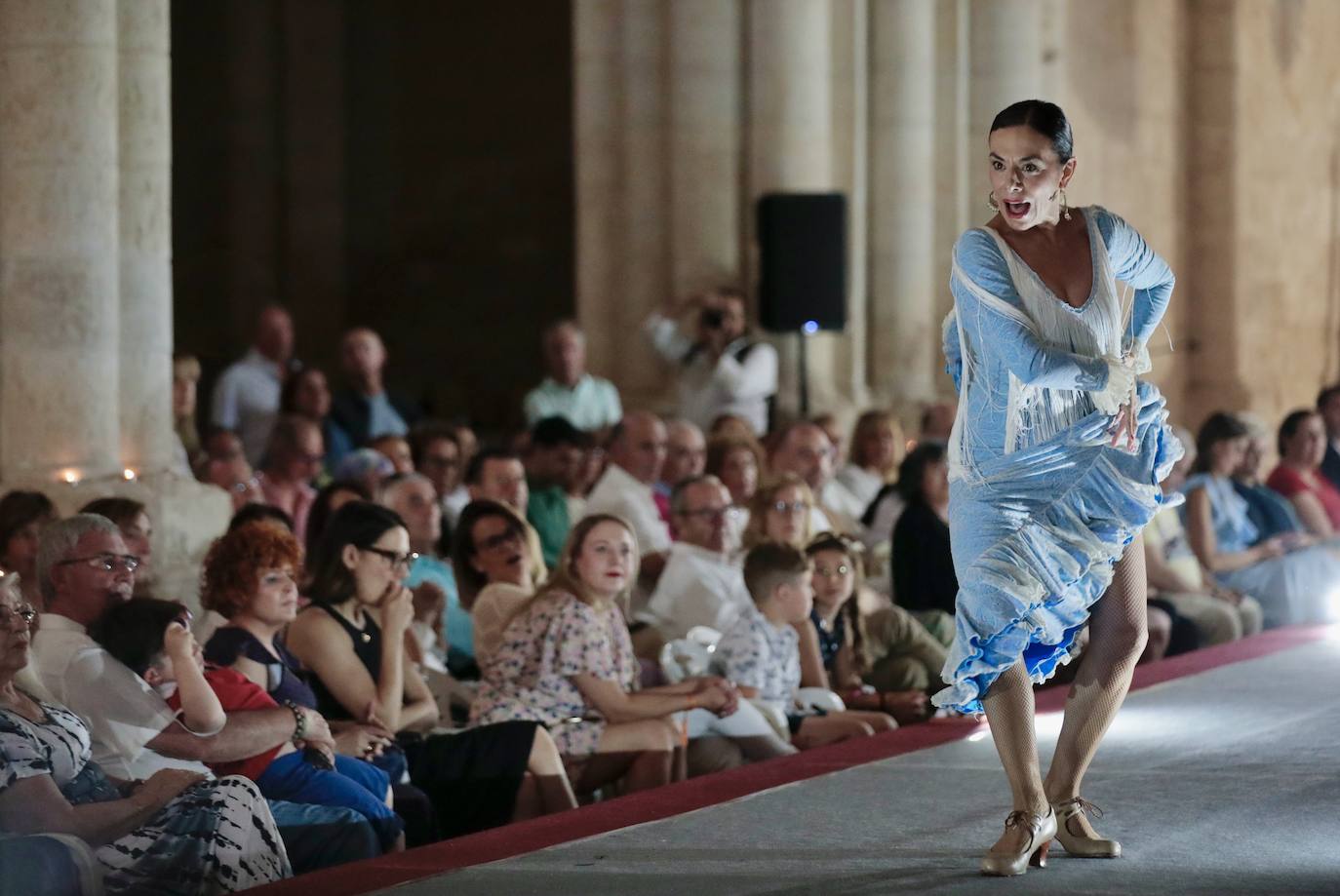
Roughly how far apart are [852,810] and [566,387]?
19.1 feet

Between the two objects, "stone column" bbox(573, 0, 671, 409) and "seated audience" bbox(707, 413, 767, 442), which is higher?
"stone column" bbox(573, 0, 671, 409)

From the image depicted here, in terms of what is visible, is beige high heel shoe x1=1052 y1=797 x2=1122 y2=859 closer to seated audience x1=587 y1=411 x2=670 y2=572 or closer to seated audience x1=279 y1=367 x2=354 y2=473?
seated audience x1=587 y1=411 x2=670 y2=572

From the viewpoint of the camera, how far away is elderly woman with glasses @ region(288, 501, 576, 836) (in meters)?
6.11

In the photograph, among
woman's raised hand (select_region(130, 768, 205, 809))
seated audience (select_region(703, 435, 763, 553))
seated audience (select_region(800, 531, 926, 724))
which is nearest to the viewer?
woman's raised hand (select_region(130, 768, 205, 809))

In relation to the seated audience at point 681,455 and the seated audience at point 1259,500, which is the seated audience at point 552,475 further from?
the seated audience at point 1259,500

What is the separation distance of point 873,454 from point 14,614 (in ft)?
20.8

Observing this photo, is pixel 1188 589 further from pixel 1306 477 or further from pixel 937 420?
pixel 937 420

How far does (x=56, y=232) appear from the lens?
7691 millimetres

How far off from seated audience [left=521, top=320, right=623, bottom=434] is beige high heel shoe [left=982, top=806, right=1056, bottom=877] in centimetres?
633

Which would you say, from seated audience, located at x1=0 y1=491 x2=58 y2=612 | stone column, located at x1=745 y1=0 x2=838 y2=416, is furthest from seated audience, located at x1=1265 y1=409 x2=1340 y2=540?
seated audience, located at x1=0 y1=491 x2=58 y2=612

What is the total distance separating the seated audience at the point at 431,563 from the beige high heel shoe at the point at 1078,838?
10.5ft

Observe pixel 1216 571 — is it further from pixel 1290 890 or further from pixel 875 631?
pixel 1290 890

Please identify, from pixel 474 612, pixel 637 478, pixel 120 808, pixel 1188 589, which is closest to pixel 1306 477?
pixel 1188 589

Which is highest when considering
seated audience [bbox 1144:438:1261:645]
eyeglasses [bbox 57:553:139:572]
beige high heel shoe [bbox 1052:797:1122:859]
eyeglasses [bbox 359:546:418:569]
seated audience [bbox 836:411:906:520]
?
eyeglasses [bbox 57:553:139:572]
